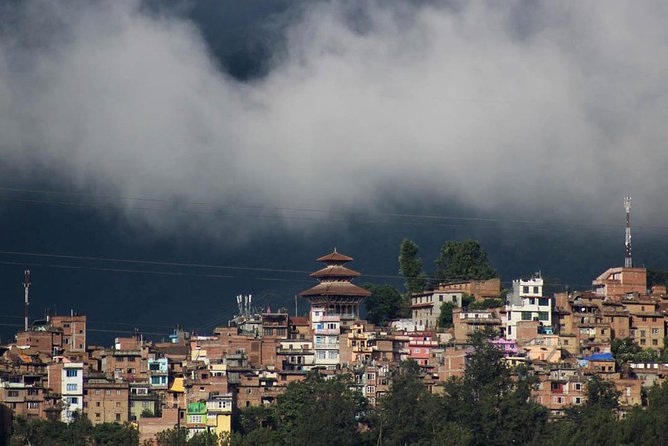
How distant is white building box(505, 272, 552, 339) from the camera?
89.5m

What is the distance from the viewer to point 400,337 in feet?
293

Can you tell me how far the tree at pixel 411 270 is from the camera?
9894 cm

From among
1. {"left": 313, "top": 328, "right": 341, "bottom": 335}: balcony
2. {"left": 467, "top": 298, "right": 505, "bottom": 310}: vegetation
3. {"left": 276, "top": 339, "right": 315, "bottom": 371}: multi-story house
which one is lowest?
{"left": 276, "top": 339, "right": 315, "bottom": 371}: multi-story house

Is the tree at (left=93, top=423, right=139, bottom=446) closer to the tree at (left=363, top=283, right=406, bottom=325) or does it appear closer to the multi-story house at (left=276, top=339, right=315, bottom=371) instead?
the multi-story house at (left=276, top=339, right=315, bottom=371)

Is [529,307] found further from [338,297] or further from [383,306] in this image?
[383,306]

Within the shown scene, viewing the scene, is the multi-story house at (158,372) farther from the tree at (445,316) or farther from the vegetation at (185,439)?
the tree at (445,316)

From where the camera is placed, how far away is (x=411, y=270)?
100000mm

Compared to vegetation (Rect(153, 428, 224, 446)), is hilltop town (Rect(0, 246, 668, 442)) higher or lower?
higher

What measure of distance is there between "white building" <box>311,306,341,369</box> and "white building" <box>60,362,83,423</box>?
1059 centimetres

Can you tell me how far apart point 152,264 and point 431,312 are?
3830cm

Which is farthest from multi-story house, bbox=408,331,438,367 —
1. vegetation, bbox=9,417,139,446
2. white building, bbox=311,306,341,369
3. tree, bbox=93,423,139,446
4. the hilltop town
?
vegetation, bbox=9,417,139,446

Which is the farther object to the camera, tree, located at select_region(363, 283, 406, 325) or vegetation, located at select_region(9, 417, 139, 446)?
tree, located at select_region(363, 283, 406, 325)

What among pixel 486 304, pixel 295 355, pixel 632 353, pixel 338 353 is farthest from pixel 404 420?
pixel 486 304

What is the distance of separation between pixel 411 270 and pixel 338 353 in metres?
12.6
